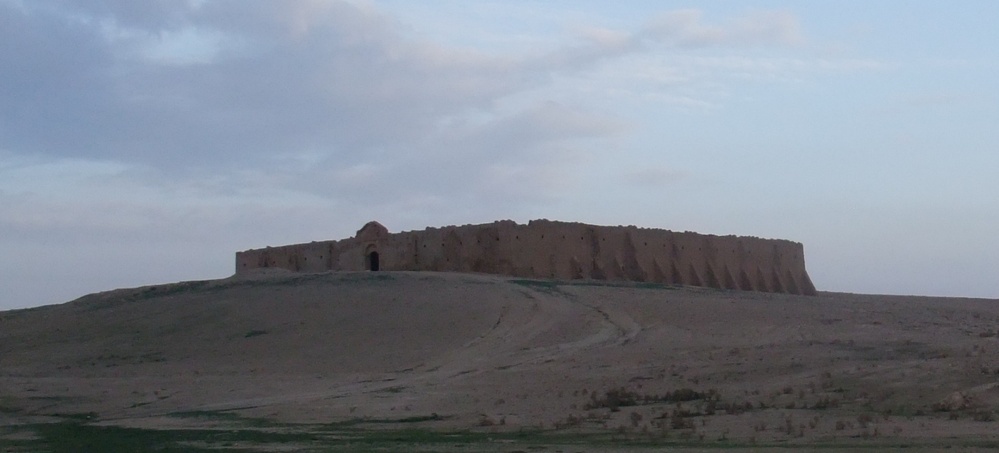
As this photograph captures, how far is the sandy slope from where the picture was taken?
13.5 meters

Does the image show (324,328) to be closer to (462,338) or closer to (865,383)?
(462,338)

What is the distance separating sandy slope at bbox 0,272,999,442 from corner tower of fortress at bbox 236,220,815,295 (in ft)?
10.4

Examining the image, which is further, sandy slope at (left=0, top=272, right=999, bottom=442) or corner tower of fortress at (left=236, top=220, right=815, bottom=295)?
corner tower of fortress at (left=236, top=220, right=815, bottom=295)

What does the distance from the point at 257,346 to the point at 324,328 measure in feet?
6.57

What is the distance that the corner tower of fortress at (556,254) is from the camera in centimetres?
3859

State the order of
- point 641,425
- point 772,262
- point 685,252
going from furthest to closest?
1. point 772,262
2. point 685,252
3. point 641,425

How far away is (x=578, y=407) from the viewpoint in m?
15.0

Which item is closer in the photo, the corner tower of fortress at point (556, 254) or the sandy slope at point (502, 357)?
the sandy slope at point (502, 357)

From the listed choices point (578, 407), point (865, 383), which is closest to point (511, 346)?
point (578, 407)

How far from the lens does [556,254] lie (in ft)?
128

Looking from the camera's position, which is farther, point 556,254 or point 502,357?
point 556,254

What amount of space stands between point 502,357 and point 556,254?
16.7 m

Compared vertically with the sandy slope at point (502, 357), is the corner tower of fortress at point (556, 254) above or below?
above

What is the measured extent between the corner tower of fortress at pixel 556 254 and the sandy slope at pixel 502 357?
3169 mm
